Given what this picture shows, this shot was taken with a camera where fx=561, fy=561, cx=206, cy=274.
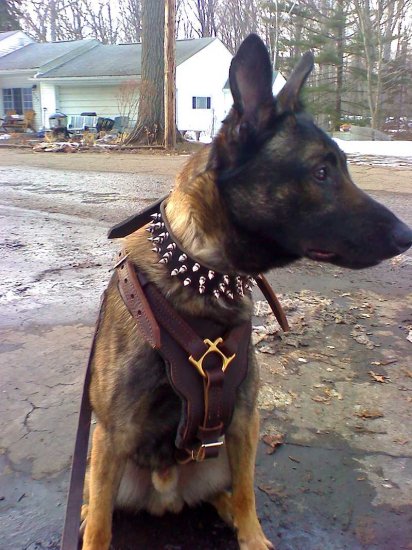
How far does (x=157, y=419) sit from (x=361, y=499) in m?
0.96

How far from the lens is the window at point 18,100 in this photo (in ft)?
112

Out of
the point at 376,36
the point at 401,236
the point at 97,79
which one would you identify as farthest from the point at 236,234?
the point at 376,36

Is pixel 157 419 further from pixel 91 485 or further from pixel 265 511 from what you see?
pixel 265 511

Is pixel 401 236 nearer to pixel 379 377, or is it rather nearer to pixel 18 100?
pixel 379 377

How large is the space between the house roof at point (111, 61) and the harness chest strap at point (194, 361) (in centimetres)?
2894

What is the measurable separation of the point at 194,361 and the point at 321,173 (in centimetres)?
77

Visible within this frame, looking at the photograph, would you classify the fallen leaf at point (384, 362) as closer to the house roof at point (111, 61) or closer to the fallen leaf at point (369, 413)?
the fallen leaf at point (369, 413)

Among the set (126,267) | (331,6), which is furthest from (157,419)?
(331,6)

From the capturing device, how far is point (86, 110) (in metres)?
31.8

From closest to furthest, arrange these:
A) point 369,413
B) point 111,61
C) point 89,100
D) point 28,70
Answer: point 369,413 < point 111,61 < point 89,100 < point 28,70

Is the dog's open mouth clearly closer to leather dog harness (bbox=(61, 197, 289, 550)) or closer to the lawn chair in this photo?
leather dog harness (bbox=(61, 197, 289, 550))

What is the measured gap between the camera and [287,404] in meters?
2.92

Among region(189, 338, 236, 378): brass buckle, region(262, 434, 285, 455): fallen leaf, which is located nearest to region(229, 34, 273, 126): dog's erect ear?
region(189, 338, 236, 378): brass buckle

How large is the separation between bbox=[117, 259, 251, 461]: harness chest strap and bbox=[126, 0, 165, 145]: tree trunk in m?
15.3
